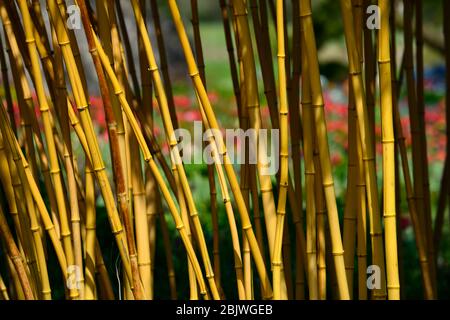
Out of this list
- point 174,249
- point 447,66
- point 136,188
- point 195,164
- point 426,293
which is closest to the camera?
point 136,188

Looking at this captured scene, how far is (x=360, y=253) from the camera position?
1.01m

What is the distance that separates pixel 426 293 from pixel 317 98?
0.45m

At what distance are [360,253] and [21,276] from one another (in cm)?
50

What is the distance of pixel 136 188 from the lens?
105 cm

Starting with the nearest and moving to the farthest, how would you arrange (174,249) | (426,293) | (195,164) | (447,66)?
1. (426,293)
2. (447,66)
3. (174,249)
4. (195,164)

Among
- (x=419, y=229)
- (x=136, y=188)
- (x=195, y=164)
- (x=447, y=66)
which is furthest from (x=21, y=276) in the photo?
(x=195, y=164)

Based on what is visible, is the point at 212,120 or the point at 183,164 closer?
the point at 212,120

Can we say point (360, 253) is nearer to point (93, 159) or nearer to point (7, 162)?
point (93, 159)

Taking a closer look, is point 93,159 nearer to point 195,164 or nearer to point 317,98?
point 317,98

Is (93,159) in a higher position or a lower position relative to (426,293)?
higher
